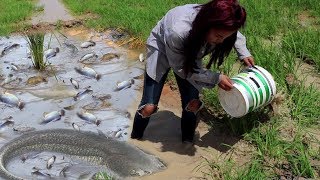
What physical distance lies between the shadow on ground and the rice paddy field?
0.04 feet

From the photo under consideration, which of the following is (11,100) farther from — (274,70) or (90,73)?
(274,70)

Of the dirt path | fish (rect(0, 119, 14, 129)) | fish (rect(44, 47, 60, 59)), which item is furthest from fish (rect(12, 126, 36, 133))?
fish (rect(44, 47, 60, 59))

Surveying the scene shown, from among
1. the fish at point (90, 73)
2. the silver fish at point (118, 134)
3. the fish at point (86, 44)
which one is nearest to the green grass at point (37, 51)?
the fish at point (90, 73)

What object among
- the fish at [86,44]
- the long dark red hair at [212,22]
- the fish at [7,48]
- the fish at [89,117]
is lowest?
the fish at [86,44]

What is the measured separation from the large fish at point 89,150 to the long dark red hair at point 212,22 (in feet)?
3.44

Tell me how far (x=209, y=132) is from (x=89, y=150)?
1080 millimetres

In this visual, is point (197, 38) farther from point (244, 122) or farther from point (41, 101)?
point (41, 101)

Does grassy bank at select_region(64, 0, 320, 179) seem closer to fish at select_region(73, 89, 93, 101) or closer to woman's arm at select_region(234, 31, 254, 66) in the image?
woman's arm at select_region(234, 31, 254, 66)

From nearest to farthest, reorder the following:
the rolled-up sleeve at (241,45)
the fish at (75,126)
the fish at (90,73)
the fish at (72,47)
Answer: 1. the rolled-up sleeve at (241,45)
2. the fish at (75,126)
3. the fish at (90,73)
4. the fish at (72,47)

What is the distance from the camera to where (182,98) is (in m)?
3.91

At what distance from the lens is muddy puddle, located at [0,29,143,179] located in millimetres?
4164

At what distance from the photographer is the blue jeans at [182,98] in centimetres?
378

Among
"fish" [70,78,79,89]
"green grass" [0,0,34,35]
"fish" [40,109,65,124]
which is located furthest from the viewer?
"green grass" [0,0,34,35]

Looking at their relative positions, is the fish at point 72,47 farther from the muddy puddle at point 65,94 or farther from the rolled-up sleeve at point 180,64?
the rolled-up sleeve at point 180,64
